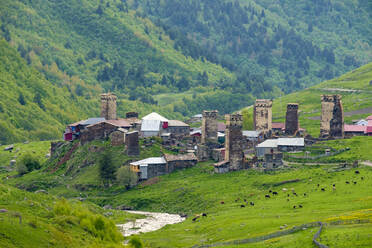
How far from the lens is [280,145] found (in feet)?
512

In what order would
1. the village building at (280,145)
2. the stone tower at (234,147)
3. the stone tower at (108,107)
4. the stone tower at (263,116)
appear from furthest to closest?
the stone tower at (108,107)
the stone tower at (263,116)
the village building at (280,145)
the stone tower at (234,147)

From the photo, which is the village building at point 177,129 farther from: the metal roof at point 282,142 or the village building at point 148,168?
the metal roof at point 282,142

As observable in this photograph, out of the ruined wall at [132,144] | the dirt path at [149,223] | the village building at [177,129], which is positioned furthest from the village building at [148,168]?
the village building at [177,129]

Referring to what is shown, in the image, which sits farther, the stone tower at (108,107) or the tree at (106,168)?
the stone tower at (108,107)

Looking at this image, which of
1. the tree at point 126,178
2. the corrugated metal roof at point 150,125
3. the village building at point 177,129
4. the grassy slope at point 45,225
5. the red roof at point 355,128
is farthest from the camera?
the village building at point 177,129

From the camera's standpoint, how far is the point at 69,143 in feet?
581

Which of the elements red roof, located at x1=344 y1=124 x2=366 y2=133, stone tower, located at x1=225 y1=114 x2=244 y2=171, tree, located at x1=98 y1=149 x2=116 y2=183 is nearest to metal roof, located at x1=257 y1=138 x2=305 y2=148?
stone tower, located at x1=225 y1=114 x2=244 y2=171

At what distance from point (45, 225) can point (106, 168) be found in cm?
5529

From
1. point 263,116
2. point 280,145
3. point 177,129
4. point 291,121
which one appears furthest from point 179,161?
point 263,116

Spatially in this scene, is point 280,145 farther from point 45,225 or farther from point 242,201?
point 45,225

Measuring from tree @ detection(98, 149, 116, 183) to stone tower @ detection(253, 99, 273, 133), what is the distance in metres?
35.7

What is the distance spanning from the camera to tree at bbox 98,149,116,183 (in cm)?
15588

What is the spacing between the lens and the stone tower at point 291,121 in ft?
554

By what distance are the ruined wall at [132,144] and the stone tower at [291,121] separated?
29.3 m
